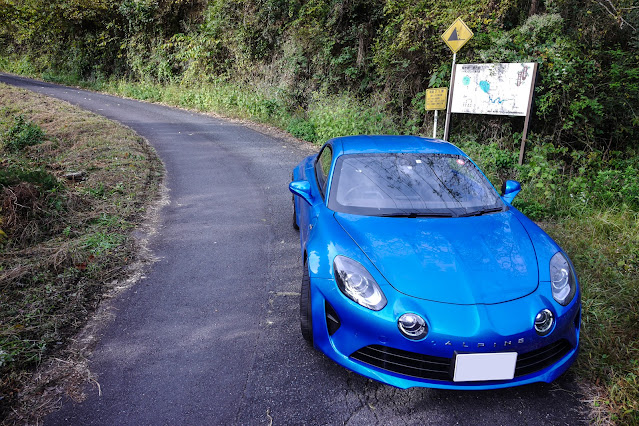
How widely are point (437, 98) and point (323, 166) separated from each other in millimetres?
4671

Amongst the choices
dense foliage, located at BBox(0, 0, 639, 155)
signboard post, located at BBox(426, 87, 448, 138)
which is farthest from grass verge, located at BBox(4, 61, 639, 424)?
signboard post, located at BBox(426, 87, 448, 138)

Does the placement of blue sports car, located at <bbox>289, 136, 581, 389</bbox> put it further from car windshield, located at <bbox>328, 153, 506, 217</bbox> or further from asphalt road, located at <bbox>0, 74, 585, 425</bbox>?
asphalt road, located at <bbox>0, 74, 585, 425</bbox>

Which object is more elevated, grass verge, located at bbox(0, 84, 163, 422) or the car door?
the car door

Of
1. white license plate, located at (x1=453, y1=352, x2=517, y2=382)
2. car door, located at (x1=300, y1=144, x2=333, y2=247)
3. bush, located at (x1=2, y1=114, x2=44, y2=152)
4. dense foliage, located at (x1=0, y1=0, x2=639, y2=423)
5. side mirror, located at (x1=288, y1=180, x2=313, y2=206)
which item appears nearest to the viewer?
white license plate, located at (x1=453, y1=352, x2=517, y2=382)

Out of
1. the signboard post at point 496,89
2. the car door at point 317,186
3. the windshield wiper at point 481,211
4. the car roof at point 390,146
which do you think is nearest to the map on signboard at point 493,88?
the signboard post at point 496,89

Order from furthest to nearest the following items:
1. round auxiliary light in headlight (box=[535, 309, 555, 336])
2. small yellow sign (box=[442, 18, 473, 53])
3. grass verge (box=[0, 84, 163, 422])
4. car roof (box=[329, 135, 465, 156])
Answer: small yellow sign (box=[442, 18, 473, 53]), car roof (box=[329, 135, 465, 156]), grass verge (box=[0, 84, 163, 422]), round auxiliary light in headlight (box=[535, 309, 555, 336])

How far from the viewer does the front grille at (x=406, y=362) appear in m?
2.13

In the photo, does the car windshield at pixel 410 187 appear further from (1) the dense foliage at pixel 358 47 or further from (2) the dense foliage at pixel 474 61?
(1) the dense foliage at pixel 358 47

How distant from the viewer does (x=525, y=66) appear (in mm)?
6320

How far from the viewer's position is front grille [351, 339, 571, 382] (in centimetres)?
214

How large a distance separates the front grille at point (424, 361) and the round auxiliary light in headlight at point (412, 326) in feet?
0.38

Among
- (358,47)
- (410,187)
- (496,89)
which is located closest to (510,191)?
(410,187)

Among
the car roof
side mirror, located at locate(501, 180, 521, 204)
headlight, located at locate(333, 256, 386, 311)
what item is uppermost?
the car roof

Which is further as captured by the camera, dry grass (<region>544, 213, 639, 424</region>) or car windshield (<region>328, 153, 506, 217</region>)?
car windshield (<region>328, 153, 506, 217</region>)
